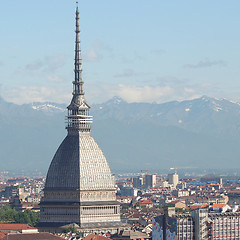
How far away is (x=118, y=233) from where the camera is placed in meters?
104

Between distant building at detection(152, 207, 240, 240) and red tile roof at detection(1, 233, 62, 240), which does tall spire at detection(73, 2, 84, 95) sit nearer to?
red tile roof at detection(1, 233, 62, 240)

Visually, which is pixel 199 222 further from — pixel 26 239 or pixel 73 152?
pixel 73 152

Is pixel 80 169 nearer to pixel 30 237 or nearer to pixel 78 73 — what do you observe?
pixel 78 73

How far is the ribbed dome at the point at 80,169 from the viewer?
351 feet

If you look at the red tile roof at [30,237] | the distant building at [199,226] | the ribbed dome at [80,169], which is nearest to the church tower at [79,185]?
the ribbed dome at [80,169]

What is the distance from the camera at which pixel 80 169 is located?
10681 centimetres

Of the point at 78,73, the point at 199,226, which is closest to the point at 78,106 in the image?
the point at 78,73

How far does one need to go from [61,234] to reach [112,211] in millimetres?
7895

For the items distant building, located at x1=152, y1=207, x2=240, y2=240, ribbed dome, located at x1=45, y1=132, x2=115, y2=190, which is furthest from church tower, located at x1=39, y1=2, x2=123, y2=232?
distant building, located at x1=152, y1=207, x2=240, y2=240

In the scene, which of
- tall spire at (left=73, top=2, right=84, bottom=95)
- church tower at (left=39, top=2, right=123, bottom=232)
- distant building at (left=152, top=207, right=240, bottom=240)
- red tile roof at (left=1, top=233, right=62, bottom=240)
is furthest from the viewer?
tall spire at (left=73, top=2, right=84, bottom=95)

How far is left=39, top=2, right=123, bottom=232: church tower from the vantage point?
106875 millimetres

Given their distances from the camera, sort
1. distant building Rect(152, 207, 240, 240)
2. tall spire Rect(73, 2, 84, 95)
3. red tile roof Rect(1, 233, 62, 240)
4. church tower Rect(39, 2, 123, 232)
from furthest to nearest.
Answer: tall spire Rect(73, 2, 84, 95) → church tower Rect(39, 2, 123, 232) → red tile roof Rect(1, 233, 62, 240) → distant building Rect(152, 207, 240, 240)

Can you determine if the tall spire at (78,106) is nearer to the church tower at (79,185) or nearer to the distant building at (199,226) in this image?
the church tower at (79,185)

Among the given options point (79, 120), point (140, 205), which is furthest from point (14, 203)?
point (79, 120)
